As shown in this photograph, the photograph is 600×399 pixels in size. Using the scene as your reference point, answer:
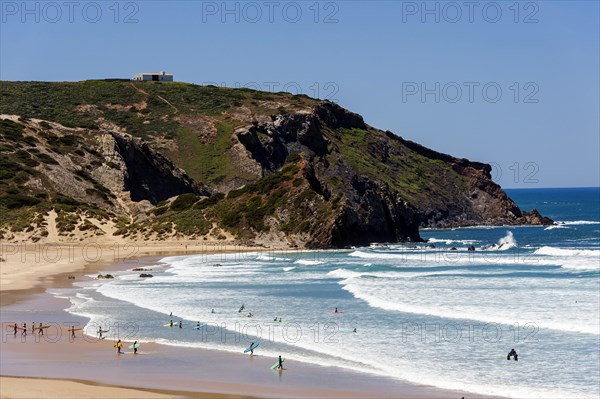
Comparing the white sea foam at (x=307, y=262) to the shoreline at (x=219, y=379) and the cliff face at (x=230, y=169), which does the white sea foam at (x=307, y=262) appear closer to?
the cliff face at (x=230, y=169)

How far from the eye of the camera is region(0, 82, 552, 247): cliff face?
83188 mm

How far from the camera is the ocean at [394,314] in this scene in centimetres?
2555

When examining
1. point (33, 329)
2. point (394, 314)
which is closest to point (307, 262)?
point (394, 314)

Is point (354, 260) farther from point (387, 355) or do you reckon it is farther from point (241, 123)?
point (241, 123)

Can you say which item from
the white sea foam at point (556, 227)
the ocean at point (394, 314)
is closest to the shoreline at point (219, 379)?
the ocean at point (394, 314)

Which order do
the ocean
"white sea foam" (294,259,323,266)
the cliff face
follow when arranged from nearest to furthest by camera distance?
the ocean
"white sea foam" (294,259,323,266)
the cliff face

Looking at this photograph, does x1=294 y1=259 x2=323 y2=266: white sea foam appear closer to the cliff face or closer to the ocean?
the ocean

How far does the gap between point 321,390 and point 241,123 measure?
4572 inches

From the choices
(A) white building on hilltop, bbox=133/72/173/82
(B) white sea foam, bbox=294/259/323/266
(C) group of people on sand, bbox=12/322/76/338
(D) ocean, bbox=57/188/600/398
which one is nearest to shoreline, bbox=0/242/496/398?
(C) group of people on sand, bbox=12/322/76/338

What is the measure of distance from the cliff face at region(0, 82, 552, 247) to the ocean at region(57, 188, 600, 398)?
54.7 ft

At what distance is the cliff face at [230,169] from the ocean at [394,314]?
16678 millimetres

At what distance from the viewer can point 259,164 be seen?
12381 cm

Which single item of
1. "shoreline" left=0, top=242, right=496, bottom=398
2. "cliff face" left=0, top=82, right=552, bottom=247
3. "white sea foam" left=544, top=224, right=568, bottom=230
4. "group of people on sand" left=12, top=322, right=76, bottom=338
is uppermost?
"cliff face" left=0, top=82, right=552, bottom=247

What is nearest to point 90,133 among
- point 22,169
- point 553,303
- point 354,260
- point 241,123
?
point 22,169
